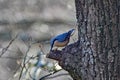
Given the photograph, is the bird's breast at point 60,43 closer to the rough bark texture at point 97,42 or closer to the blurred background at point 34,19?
the rough bark texture at point 97,42

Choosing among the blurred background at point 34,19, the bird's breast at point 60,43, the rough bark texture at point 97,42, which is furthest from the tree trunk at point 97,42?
the blurred background at point 34,19

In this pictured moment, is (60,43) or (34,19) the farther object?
(34,19)

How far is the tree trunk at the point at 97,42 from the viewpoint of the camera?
2195 millimetres

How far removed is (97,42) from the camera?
2229mm

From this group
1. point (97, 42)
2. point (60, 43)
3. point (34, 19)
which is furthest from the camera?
point (34, 19)

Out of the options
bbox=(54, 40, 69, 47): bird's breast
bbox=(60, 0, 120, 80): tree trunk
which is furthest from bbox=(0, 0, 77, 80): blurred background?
bbox=(60, 0, 120, 80): tree trunk

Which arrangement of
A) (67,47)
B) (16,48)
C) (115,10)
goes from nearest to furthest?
(115,10) < (67,47) < (16,48)

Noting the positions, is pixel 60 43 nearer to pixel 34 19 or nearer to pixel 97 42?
pixel 97 42

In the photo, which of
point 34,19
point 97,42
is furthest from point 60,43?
point 34,19

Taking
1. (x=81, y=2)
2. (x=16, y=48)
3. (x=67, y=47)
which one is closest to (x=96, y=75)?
(x=67, y=47)

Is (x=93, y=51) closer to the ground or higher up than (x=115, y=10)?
closer to the ground

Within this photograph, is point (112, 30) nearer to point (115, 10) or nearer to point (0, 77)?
point (115, 10)

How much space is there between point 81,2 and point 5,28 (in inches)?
145

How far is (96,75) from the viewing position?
2.26 meters
